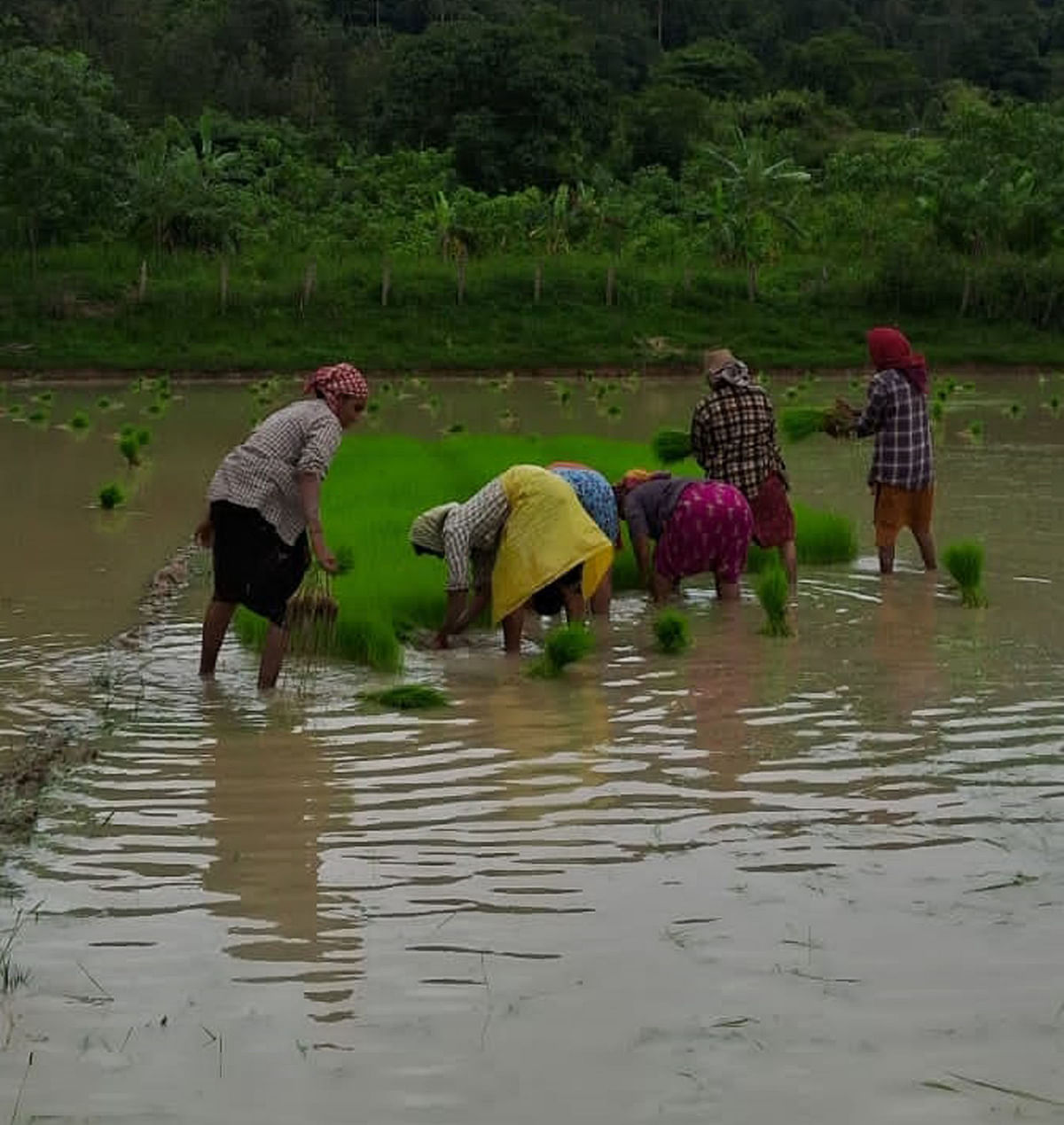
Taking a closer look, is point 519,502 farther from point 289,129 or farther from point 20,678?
point 289,129

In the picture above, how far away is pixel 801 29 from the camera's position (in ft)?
212

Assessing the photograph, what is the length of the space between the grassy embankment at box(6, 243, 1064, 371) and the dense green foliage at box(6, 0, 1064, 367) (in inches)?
2.1

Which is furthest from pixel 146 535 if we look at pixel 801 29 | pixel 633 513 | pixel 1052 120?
pixel 801 29

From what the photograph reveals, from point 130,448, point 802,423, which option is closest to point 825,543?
point 802,423

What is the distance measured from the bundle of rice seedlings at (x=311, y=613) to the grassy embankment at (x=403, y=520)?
0.15 meters

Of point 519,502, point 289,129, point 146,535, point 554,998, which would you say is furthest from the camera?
point 289,129

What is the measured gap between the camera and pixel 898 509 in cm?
889

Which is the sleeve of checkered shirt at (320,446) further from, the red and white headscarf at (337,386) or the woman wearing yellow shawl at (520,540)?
the woman wearing yellow shawl at (520,540)

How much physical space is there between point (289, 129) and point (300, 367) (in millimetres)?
14261

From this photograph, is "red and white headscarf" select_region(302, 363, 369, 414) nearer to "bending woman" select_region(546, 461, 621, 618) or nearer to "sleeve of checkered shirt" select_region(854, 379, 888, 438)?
"bending woman" select_region(546, 461, 621, 618)

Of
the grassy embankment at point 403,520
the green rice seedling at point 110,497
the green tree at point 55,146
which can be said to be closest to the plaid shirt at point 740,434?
the grassy embankment at point 403,520

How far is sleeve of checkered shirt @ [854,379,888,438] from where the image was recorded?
880 cm

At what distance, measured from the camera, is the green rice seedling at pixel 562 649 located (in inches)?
261

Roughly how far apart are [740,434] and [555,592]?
5.68 feet
